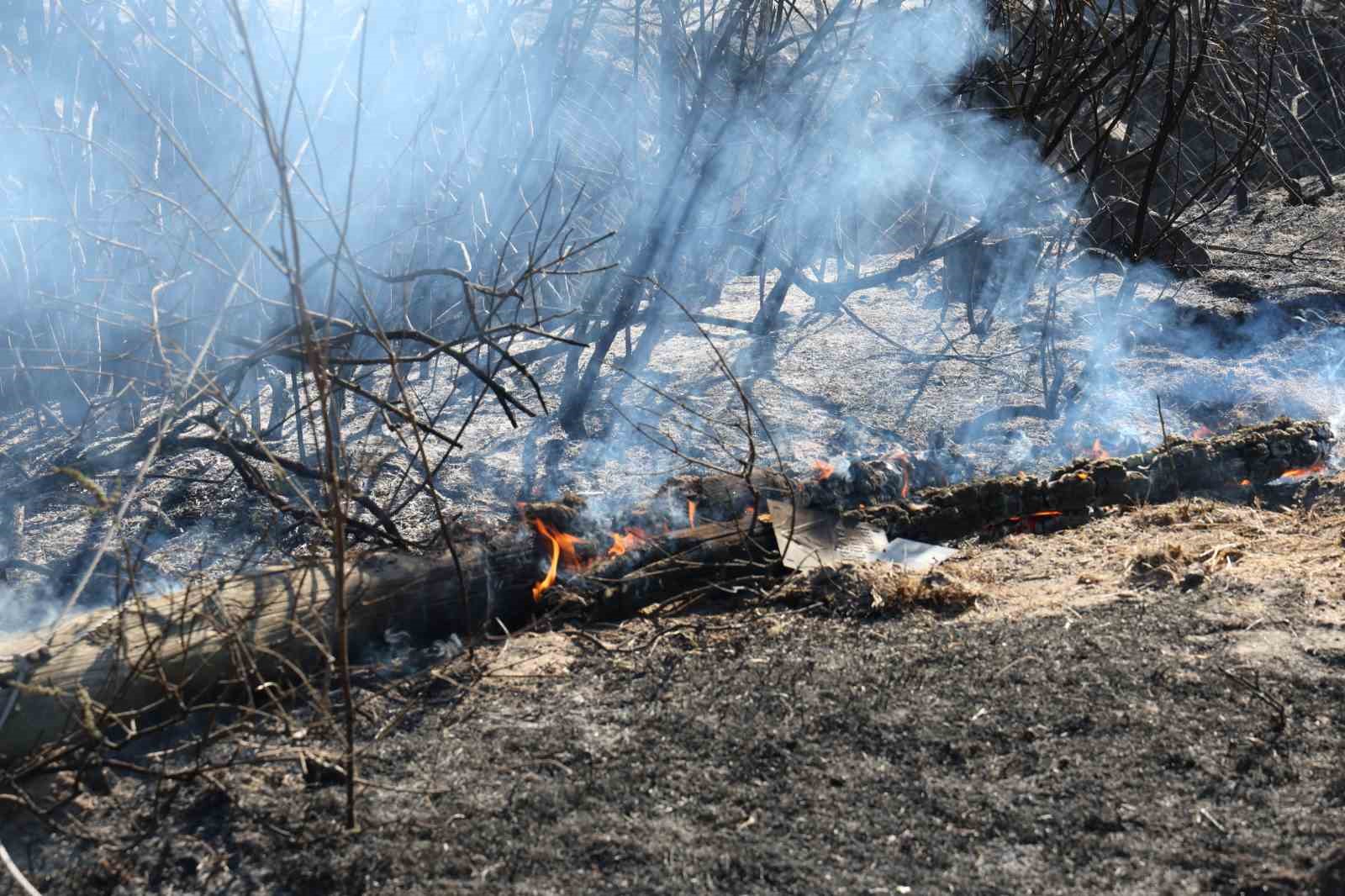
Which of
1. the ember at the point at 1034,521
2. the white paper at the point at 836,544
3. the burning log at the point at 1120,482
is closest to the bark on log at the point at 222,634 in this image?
the white paper at the point at 836,544

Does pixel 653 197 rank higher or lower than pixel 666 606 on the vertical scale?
higher

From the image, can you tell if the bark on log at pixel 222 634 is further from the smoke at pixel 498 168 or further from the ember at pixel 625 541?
the smoke at pixel 498 168

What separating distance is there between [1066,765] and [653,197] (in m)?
4.17

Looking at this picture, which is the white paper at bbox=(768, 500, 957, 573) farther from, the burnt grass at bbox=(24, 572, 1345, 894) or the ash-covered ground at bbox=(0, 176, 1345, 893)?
the burnt grass at bbox=(24, 572, 1345, 894)

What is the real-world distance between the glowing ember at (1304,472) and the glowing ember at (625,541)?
9.62ft

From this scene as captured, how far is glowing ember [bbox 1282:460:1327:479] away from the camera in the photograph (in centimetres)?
468

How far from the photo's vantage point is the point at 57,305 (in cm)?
497

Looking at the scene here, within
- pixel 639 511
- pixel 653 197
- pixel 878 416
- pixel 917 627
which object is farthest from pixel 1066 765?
pixel 653 197

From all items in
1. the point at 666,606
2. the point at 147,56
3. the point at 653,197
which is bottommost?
the point at 666,606

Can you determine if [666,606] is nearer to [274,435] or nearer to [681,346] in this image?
[274,435]

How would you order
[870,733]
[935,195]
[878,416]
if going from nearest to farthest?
1. [870,733]
2. [878,416]
3. [935,195]

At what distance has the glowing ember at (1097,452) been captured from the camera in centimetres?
468

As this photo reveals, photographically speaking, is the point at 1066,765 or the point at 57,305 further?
the point at 57,305

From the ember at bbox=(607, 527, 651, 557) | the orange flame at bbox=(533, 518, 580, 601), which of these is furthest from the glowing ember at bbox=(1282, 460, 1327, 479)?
the orange flame at bbox=(533, 518, 580, 601)
